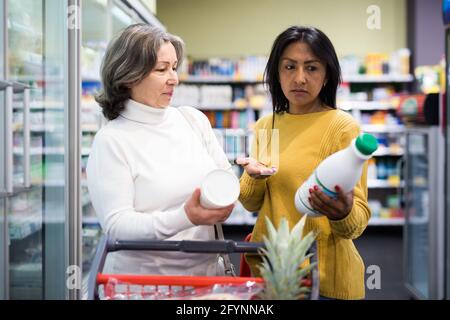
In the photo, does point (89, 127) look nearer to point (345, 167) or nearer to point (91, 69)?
point (91, 69)

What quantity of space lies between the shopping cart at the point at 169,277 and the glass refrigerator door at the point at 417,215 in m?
3.11

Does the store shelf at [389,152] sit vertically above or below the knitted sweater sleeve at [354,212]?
above

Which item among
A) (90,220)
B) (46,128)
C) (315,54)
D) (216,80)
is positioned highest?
(216,80)

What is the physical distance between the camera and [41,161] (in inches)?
118

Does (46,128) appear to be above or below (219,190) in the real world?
above

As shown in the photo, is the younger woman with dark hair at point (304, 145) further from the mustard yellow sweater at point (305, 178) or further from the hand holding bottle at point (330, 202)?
the hand holding bottle at point (330, 202)

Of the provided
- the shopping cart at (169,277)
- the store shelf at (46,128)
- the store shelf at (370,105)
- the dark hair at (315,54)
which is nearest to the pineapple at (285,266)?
the shopping cart at (169,277)

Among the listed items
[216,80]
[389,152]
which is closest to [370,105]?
[389,152]

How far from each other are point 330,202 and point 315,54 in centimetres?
42

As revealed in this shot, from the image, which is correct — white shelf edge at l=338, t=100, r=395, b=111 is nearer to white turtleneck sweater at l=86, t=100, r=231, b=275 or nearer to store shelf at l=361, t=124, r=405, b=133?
store shelf at l=361, t=124, r=405, b=133

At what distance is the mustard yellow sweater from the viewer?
1.42 metres

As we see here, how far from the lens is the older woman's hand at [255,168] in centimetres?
135

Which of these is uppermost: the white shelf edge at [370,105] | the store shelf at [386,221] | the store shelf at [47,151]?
the white shelf edge at [370,105]

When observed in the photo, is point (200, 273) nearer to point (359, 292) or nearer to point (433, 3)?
point (359, 292)
